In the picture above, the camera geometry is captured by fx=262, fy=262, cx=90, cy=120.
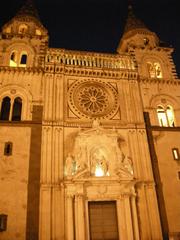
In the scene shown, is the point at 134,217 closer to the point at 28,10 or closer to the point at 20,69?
the point at 20,69

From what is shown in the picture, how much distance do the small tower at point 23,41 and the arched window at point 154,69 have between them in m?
10.0

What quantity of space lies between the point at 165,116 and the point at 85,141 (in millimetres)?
7934

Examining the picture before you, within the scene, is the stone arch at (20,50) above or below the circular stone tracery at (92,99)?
above

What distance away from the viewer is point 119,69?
2266 centimetres

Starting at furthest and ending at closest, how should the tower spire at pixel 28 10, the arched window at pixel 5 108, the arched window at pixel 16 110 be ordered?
the tower spire at pixel 28 10 → the arched window at pixel 16 110 → the arched window at pixel 5 108

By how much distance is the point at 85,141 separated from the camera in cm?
1859

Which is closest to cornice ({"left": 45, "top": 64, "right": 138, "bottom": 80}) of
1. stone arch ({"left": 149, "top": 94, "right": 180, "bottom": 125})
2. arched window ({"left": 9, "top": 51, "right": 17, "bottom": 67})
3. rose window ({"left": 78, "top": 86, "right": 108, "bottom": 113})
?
rose window ({"left": 78, "top": 86, "right": 108, "bottom": 113})

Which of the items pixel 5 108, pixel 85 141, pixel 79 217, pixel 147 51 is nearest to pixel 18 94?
pixel 5 108

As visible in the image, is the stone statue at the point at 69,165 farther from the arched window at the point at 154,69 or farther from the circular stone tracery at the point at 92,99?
the arched window at the point at 154,69

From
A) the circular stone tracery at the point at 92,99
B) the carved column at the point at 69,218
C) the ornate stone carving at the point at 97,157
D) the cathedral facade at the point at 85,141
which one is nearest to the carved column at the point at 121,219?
the cathedral facade at the point at 85,141

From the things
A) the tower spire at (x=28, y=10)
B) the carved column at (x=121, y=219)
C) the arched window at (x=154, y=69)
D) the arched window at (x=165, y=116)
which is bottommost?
the carved column at (x=121, y=219)

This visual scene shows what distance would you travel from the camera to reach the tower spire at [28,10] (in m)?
25.6

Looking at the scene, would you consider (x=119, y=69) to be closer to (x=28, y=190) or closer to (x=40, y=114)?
(x=40, y=114)

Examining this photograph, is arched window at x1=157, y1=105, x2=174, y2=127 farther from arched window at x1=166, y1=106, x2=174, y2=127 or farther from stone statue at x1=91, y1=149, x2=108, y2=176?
stone statue at x1=91, y1=149, x2=108, y2=176
